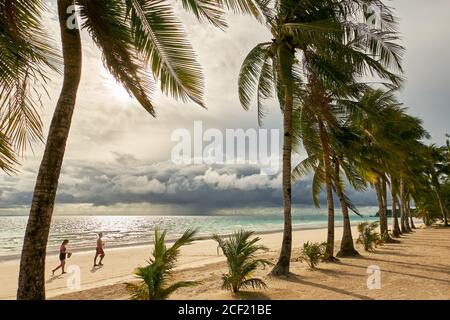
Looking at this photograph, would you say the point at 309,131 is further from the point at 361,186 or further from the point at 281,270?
the point at 281,270

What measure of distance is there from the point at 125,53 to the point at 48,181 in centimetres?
227

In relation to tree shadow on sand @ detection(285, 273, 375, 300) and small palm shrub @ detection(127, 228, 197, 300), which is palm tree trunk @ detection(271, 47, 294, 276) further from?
small palm shrub @ detection(127, 228, 197, 300)

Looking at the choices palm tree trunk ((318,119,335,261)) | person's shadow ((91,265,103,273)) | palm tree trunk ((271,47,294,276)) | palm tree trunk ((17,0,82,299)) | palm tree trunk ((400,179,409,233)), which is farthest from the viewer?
palm tree trunk ((400,179,409,233))

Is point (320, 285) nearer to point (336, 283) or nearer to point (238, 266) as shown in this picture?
point (336, 283)

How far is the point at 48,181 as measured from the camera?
411 centimetres

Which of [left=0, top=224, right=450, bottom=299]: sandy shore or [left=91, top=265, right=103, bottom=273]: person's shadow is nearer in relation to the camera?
[left=0, top=224, right=450, bottom=299]: sandy shore

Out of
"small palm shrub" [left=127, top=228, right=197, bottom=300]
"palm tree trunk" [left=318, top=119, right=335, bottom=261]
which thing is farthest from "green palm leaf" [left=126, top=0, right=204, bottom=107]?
"palm tree trunk" [left=318, top=119, right=335, bottom=261]

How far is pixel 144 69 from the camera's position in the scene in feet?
17.6

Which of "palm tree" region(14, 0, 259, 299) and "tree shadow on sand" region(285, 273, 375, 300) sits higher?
"palm tree" region(14, 0, 259, 299)

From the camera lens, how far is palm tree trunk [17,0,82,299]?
395 centimetres

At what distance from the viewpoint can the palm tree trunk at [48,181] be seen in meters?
3.95

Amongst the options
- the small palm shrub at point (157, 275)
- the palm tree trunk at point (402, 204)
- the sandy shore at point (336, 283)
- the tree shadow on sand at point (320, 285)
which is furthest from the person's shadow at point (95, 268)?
the palm tree trunk at point (402, 204)

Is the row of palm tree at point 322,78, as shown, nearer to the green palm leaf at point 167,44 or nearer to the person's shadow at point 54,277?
the green palm leaf at point 167,44

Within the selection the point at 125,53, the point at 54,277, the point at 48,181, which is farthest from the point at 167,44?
the point at 54,277
